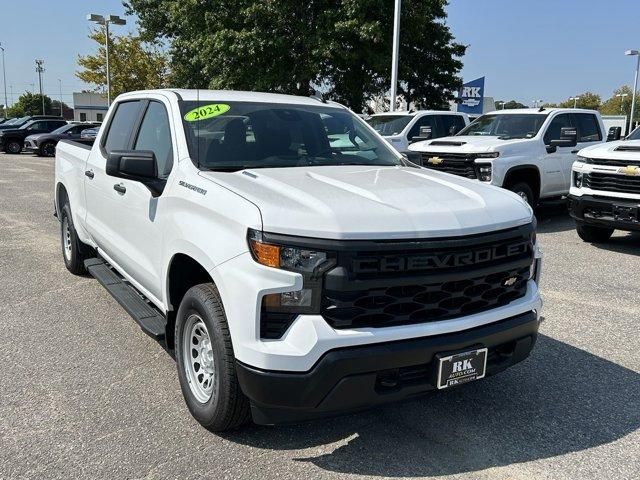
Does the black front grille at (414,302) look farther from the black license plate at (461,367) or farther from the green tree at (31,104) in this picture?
the green tree at (31,104)

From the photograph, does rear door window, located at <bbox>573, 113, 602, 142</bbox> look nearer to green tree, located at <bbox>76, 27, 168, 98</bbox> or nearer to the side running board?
the side running board

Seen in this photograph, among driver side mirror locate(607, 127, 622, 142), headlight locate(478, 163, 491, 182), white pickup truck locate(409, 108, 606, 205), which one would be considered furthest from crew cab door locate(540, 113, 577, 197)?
headlight locate(478, 163, 491, 182)

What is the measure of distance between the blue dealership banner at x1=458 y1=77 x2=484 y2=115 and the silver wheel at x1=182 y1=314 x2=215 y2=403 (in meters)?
27.9

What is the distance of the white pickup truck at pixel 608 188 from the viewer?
7328 millimetres

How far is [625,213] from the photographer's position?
7340mm

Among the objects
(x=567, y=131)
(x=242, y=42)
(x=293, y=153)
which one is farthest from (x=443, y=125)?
(x=293, y=153)

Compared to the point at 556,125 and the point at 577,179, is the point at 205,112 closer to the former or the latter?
the point at 577,179

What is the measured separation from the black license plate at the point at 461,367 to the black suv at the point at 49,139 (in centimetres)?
2553

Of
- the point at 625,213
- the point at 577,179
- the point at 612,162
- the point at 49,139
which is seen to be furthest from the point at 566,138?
the point at 49,139

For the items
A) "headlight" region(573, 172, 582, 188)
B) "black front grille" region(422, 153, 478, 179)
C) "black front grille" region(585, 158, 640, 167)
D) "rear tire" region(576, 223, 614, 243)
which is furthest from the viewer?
"black front grille" region(422, 153, 478, 179)

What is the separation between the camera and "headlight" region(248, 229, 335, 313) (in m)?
2.62

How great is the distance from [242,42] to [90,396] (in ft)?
58.3

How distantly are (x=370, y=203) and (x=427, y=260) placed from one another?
1.31ft

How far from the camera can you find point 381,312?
8.92 ft
